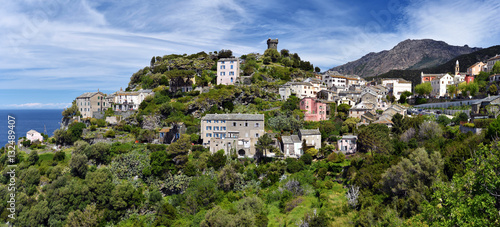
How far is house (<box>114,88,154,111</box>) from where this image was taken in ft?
228

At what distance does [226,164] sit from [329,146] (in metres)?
16.7

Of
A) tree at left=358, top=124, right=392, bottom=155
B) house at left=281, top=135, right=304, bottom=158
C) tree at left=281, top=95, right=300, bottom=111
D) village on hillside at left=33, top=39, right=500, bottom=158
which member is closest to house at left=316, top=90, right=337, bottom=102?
village on hillside at left=33, top=39, right=500, bottom=158

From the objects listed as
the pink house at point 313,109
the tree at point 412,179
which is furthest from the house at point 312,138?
the tree at point 412,179

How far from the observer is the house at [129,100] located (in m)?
69.6

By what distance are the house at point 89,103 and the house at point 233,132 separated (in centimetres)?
3397

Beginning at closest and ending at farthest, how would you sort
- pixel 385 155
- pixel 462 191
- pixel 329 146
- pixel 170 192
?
pixel 462 191 < pixel 385 155 < pixel 170 192 < pixel 329 146

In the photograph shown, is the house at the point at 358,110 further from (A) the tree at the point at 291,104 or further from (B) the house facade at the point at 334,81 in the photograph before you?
(B) the house facade at the point at 334,81

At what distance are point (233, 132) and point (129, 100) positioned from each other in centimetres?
3426

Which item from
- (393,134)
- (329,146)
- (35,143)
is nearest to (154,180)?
(329,146)

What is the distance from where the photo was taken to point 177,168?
147 feet

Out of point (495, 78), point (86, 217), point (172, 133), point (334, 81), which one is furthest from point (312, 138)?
point (495, 78)

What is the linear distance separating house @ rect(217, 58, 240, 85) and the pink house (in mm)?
24347

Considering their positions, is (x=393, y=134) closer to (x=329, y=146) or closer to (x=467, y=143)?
(x=329, y=146)

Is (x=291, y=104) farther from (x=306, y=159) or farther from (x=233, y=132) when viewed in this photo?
(x=306, y=159)
